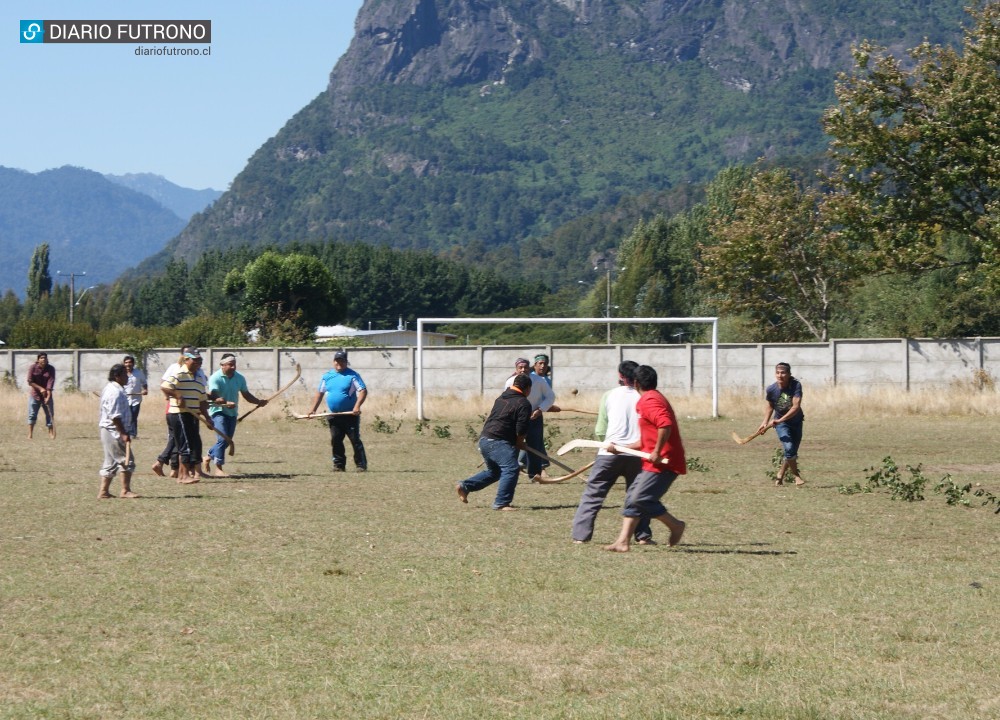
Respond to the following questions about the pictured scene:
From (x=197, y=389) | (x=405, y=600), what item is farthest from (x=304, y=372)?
(x=405, y=600)

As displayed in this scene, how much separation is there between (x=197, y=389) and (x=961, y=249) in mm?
42512

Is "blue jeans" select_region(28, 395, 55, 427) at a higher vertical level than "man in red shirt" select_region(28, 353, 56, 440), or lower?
lower

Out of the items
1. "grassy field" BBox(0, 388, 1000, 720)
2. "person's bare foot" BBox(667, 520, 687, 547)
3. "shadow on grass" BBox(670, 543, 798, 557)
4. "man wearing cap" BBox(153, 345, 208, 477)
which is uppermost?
"man wearing cap" BBox(153, 345, 208, 477)

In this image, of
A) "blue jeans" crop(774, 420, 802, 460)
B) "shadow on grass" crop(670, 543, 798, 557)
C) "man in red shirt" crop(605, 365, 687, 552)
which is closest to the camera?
"man in red shirt" crop(605, 365, 687, 552)

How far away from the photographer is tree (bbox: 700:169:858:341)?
51875 millimetres

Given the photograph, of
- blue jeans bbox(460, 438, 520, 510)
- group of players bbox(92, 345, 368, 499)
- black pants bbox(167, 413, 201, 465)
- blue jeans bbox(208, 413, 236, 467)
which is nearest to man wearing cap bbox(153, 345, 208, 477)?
group of players bbox(92, 345, 368, 499)

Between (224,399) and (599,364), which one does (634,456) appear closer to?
(224,399)

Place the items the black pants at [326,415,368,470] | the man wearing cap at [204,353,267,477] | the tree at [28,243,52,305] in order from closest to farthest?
the man wearing cap at [204,353,267,477] < the black pants at [326,415,368,470] < the tree at [28,243,52,305]

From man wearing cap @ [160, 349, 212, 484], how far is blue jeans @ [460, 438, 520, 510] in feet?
15.4

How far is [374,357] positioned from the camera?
44.7 metres

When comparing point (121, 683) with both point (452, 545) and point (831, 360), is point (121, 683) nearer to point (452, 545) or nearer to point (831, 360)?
point (452, 545)

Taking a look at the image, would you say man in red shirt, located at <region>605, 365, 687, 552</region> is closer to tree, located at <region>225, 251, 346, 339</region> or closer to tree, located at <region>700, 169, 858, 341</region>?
tree, located at <region>700, 169, 858, 341</region>

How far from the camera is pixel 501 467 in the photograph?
1541 centimetres

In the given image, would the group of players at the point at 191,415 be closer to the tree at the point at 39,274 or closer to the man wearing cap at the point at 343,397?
the man wearing cap at the point at 343,397
